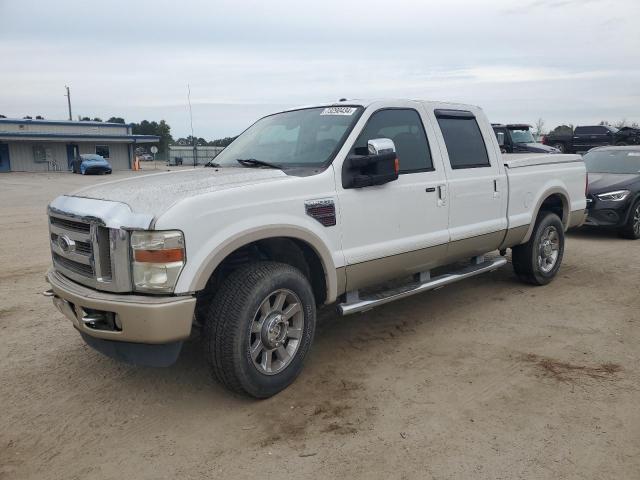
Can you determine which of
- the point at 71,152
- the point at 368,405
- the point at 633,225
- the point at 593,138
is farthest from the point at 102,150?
the point at 368,405

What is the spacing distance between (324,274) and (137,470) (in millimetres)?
1761

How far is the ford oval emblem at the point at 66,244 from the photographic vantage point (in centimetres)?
351

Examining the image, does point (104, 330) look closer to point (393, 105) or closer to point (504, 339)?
point (393, 105)

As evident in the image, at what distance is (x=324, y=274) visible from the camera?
395 centimetres

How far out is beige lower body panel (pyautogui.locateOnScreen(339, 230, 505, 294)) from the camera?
13.7 feet

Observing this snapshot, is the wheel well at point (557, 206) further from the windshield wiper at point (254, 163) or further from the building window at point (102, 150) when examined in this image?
the building window at point (102, 150)

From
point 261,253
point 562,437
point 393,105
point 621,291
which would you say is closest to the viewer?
point 562,437

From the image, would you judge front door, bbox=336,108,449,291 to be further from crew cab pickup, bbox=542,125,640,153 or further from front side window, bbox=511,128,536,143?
crew cab pickup, bbox=542,125,640,153

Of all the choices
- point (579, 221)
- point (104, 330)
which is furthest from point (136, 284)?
point (579, 221)

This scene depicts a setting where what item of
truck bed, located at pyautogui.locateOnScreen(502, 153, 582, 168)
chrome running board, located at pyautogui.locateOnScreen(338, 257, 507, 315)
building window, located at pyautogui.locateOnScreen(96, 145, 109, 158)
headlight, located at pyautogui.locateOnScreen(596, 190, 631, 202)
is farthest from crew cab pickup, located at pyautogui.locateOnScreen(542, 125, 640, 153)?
building window, located at pyautogui.locateOnScreen(96, 145, 109, 158)

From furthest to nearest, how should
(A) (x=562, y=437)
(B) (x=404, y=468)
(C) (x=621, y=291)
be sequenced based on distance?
(C) (x=621, y=291)
(A) (x=562, y=437)
(B) (x=404, y=468)

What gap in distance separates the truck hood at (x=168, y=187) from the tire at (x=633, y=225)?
7.62 metres

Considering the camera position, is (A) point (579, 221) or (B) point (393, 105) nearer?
(B) point (393, 105)

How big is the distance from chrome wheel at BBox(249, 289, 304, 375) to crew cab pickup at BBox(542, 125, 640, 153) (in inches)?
1062
